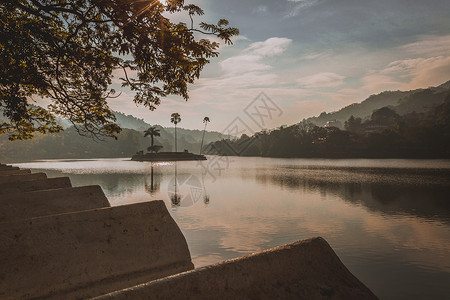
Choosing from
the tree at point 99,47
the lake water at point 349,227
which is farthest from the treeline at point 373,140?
the tree at point 99,47

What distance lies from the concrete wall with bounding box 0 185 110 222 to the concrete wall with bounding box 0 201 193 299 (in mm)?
1689

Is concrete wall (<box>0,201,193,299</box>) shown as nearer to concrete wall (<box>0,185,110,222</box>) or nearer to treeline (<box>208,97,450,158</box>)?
concrete wall (<box>0,185,110,222</box>)

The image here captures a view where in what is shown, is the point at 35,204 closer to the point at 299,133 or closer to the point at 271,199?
the point at 271,199

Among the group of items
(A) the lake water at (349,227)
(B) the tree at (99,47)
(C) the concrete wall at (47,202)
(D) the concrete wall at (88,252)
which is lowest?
(A) the lake water at (349,227)

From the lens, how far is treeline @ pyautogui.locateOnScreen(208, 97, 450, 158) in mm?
87438

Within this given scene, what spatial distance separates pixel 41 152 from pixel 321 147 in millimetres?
200288

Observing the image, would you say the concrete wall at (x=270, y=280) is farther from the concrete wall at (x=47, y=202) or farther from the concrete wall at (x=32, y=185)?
the concrete wall at (x=32, y=185)

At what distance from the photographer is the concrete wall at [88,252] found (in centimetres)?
313

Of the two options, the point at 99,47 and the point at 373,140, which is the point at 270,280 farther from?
the point at 373,140

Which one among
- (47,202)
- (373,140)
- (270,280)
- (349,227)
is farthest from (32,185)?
(373,140)

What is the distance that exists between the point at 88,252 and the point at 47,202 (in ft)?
7.67

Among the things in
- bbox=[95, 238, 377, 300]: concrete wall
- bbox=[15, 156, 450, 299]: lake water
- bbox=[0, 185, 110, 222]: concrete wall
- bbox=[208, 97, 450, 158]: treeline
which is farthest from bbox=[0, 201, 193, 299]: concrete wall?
bbox=[208, 97, 450, 158]: treeline

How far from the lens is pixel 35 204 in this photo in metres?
4.95

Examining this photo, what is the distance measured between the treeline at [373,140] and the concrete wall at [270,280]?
349ft
